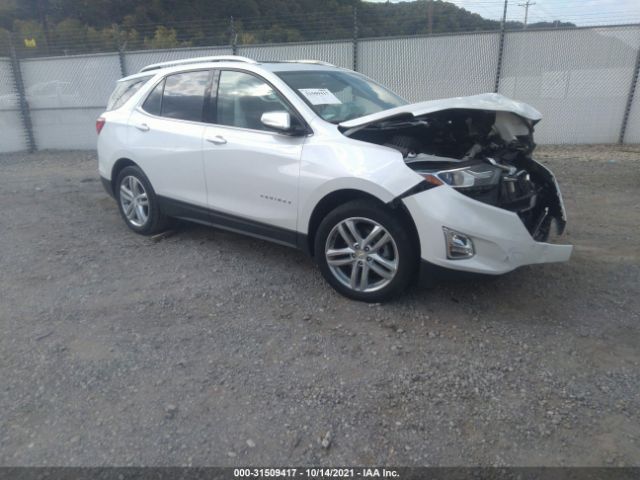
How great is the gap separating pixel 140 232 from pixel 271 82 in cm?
236

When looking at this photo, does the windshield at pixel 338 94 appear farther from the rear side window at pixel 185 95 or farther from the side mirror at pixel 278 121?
the rear side window at pixel 185 95

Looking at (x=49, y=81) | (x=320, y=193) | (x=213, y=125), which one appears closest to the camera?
(x=320, y=193)

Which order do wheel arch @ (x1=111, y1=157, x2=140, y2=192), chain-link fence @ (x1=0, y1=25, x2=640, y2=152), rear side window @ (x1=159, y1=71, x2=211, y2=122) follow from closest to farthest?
rear side window @ (x1=159, y1=71, x2=211, y2=122)
wheel arch @ (x1=111, y1=157, x2=140, y2=192)
chain-link fence @ (x1=0, y1=25, x2=640, y2=152)

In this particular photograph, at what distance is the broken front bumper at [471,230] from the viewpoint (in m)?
3.22

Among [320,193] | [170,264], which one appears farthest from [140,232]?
[320,193]

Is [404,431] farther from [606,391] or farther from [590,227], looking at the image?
[590,227]

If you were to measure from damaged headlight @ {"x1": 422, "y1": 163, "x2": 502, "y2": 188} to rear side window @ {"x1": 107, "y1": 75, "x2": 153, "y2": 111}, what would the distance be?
3.45 metres

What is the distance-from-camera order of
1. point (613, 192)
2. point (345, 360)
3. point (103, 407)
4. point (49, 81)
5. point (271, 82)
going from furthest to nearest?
point (49, 81)
point (613, 192)
point (271, 82)
point (345, 360)
point (103, 407)

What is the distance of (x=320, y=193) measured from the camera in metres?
3.70

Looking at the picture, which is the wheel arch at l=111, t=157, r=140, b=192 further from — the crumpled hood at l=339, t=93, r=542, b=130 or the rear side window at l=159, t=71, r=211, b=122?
the crumpled hood at l=339, t=93, r=542, b=130

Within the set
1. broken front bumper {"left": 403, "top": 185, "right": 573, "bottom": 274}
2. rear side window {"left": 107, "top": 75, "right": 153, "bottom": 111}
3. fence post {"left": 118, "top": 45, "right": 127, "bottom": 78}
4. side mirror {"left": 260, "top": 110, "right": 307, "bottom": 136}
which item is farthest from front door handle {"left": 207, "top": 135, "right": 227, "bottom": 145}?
fence post {"left": 118, "top": 45, "right": 127, "bottom": 78}

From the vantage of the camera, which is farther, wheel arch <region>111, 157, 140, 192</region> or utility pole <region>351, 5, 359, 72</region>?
utility pole <region>351, 5, 359, 72</region>

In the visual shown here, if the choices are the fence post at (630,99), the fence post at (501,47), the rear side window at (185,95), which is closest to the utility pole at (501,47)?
the fence post at (501,47)

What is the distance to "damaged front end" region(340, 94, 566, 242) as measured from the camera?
3.42 meters
